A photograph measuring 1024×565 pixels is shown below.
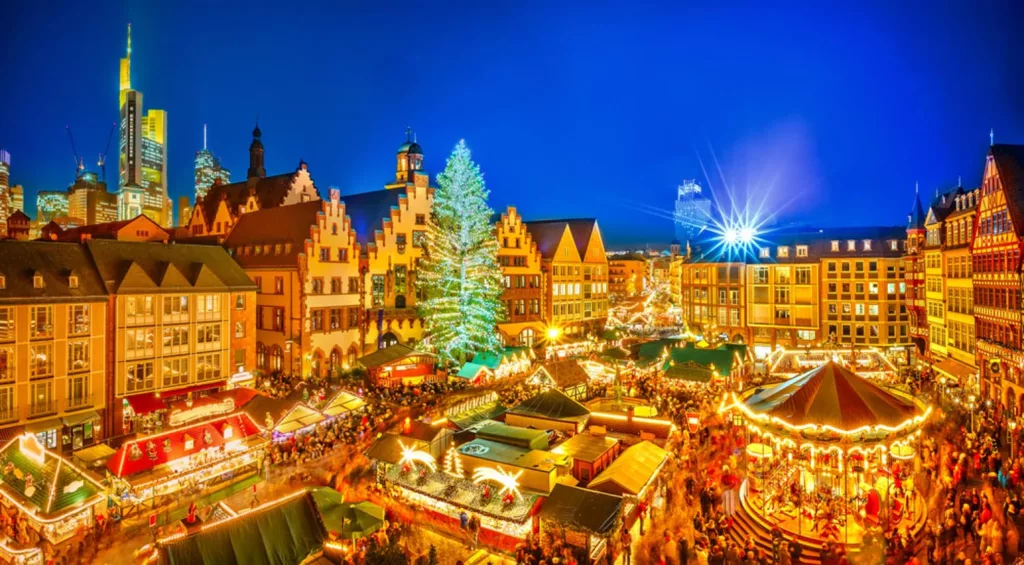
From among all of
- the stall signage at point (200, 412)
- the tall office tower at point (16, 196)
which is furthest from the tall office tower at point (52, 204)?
the stall signage at point (200, 412)

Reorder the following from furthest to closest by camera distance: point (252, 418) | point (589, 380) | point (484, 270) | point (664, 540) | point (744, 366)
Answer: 1. point (484, 270)
2. point (744, 366)
3. point (589, 380)
4. point (252, 418)
5. point (664, 540)

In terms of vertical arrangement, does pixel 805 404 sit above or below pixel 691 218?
below

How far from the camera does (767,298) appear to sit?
51.9 meters

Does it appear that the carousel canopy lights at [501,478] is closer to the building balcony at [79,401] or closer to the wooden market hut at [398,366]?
the wooden market hut at [398,366]

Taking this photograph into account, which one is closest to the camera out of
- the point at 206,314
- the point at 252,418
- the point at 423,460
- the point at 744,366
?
the point at 423,460

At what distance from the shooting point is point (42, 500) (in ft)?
51.3

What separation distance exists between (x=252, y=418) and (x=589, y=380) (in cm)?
1838

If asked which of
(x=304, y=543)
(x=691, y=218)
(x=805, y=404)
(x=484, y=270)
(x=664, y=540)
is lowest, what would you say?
(x=664, y=540)

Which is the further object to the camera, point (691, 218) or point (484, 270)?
point (691, 218)

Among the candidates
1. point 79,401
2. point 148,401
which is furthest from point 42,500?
point 148,401

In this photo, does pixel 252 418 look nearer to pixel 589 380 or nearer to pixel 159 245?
pixel 159 245

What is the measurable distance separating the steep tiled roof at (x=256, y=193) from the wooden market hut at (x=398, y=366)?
22355mm

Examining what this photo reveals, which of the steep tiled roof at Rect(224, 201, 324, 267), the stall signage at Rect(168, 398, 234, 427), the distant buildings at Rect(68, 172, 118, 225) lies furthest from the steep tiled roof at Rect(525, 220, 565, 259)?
the distant buildings at Rect(68, 172, 118, 225)

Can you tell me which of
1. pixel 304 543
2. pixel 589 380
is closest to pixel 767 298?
pixel 589 380
